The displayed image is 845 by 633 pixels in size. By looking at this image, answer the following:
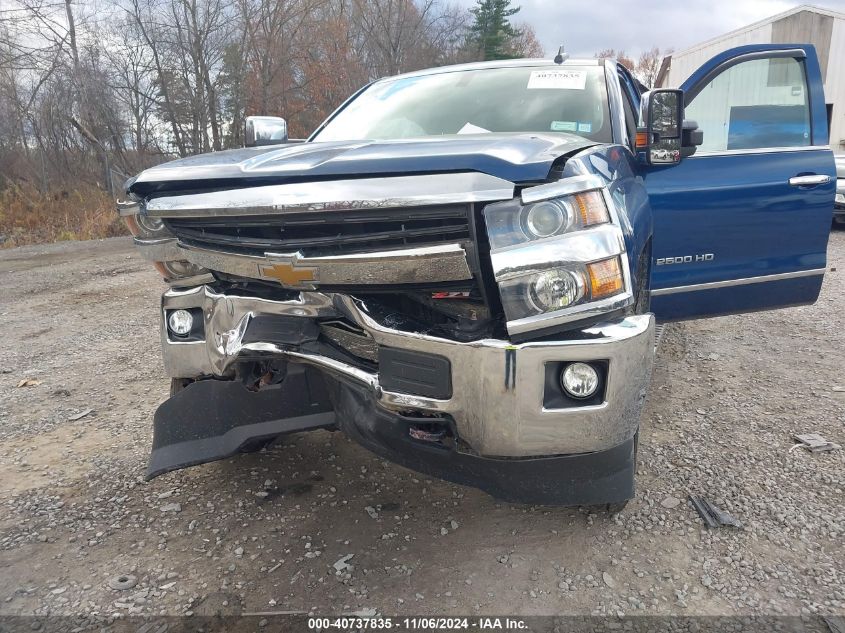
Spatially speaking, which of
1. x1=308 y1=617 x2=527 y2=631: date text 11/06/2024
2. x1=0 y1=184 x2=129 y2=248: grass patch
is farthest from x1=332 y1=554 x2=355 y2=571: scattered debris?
x1=0 y1=184 x2=129 y2=248: grass patch

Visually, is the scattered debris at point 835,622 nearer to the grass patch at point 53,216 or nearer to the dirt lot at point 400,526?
the dirt lot at point 400,526

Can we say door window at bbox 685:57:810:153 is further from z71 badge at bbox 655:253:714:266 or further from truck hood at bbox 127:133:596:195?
truck hood at bbox 127:133:596:195

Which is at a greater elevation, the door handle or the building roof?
the building roof

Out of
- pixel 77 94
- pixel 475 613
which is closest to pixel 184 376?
pixel 475 613

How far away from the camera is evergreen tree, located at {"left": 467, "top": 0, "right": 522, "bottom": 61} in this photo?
37.1 m

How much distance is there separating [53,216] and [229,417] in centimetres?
1405

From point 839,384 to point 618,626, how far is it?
2.84 metres

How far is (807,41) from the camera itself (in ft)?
66.7

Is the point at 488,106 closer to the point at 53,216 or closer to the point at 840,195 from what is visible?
the point at 840,195

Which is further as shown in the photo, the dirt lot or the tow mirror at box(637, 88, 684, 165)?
the tow mirror at box(637, 88, 684, 165)

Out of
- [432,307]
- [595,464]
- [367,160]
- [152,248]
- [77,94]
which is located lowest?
[595,464]

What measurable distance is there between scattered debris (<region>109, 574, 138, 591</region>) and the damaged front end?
798 mm

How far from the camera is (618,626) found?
200 cm

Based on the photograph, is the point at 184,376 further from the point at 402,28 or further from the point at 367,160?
the point at 402,28
